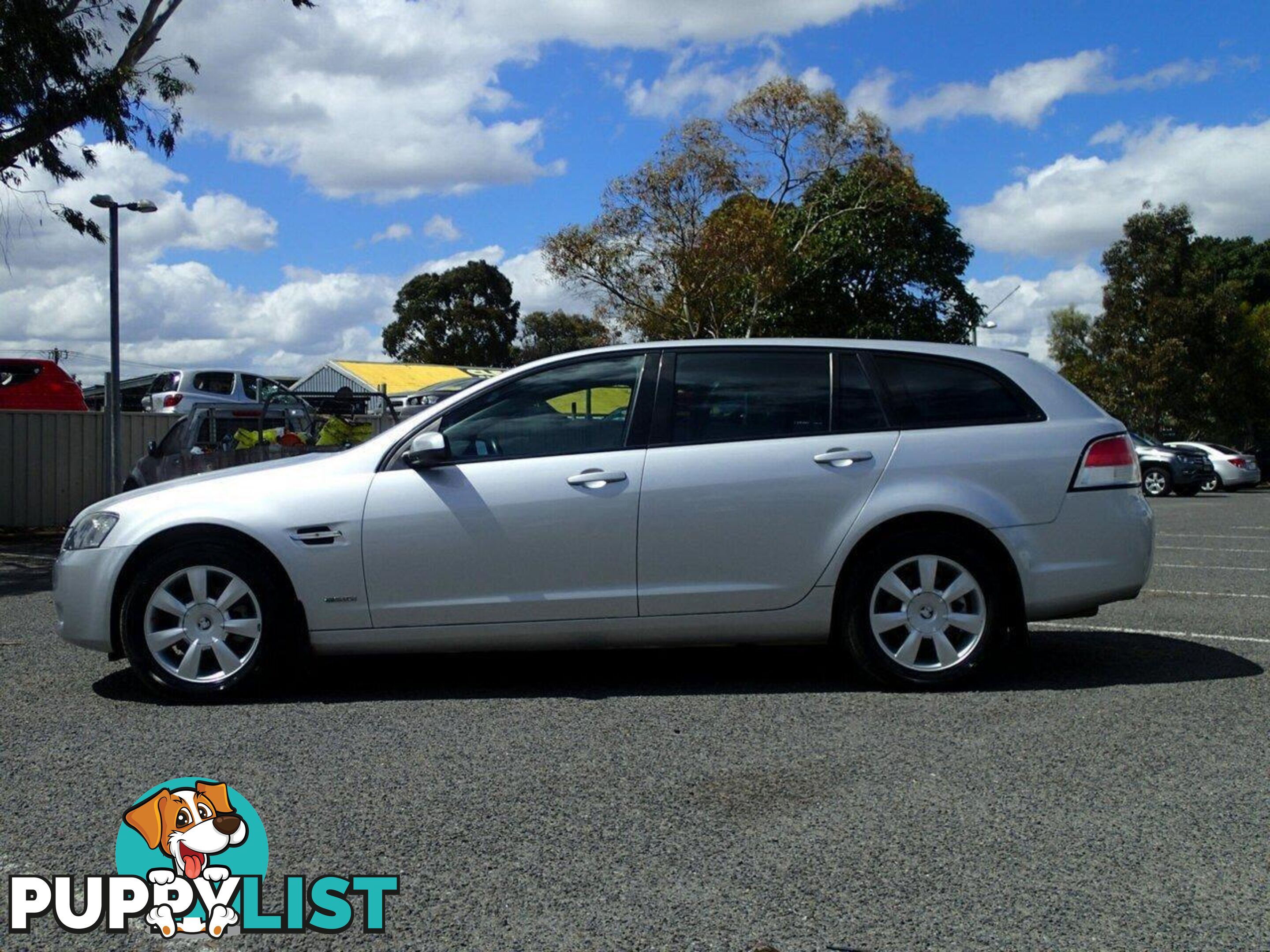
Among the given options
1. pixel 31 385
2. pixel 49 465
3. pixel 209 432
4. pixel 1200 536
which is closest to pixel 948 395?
Answer: pixel 209 432

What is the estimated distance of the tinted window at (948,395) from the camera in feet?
18.7

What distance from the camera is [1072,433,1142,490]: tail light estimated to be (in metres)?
5.58

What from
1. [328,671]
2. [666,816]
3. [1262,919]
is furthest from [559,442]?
[1262,919]

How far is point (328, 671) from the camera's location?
20.4 ft

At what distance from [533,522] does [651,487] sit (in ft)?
1.75

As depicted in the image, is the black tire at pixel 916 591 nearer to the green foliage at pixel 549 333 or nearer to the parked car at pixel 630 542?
the parked car at pixel 630 542

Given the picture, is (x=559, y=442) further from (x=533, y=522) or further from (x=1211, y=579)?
(x=1211, y=579)

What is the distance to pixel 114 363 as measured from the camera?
19.6m

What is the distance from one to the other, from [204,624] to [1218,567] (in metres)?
9.10

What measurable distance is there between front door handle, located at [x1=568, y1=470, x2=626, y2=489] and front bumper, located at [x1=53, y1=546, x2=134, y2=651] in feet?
6.43

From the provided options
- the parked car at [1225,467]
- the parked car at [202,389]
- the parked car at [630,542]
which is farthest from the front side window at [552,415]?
the parked car at [1225,467]

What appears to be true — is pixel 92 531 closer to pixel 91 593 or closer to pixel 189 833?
pixel 91 593

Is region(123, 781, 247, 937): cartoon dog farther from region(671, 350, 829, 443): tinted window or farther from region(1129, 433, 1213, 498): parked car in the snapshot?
region(1129, 433, 1213, 498): parked car

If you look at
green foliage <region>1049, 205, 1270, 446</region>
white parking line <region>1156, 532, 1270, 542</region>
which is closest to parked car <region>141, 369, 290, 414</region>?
white parking line <region>1156, 532, 1270, 542</region>
